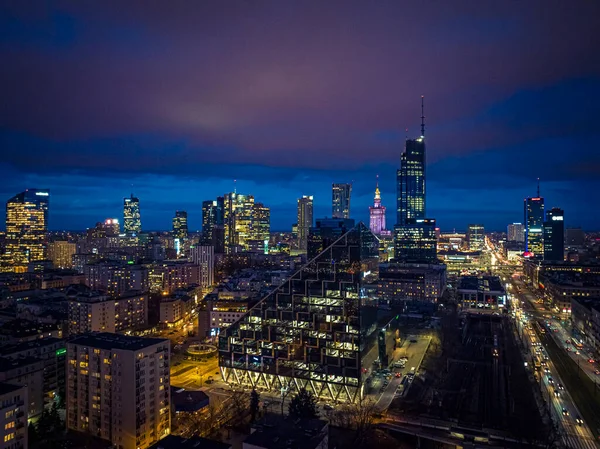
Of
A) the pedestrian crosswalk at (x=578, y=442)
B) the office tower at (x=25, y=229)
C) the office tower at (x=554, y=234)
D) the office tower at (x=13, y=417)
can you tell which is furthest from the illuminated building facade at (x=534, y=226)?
the office tower at (x=25, y=229)

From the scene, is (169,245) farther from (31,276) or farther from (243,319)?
(243,319)

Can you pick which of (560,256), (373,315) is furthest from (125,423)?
(560,256)

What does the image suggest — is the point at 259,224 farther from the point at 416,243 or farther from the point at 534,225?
the point at 534,225

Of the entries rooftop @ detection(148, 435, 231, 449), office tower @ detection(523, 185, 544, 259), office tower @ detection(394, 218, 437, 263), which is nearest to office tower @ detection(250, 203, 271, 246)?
office tower @ detection(394, 218, 437, 263)

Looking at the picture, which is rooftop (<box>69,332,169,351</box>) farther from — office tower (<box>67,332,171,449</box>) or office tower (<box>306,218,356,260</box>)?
office tower (<box>306,218,356,260</box>)

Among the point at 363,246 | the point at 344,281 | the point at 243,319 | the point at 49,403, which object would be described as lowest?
the point at 49,403

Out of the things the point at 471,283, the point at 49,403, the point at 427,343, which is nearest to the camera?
the point at 49,403

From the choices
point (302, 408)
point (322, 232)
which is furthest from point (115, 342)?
point (322, 232)
